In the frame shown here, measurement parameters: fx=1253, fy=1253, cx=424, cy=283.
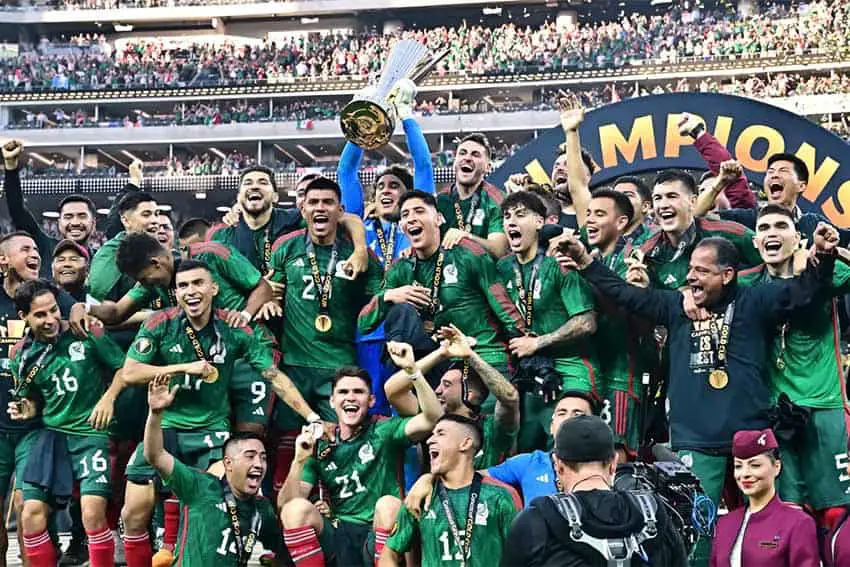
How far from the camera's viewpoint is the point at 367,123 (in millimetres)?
8531

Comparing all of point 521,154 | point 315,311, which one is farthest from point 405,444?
point 521,154

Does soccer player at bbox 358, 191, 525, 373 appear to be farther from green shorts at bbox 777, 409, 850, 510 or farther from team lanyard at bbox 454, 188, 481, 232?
green shorts at bbox 777, 409, 850, 510

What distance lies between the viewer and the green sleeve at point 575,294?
7.45m

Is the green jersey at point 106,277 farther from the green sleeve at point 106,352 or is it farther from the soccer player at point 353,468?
the soccer player at point 353,468

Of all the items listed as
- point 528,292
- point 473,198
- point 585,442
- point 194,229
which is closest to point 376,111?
point 473,198

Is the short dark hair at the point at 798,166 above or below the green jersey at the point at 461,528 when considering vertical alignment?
above

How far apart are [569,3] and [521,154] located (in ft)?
157

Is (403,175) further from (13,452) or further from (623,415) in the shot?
(13,452)

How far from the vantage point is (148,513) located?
25.3 feet

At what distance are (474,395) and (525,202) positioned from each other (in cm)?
120

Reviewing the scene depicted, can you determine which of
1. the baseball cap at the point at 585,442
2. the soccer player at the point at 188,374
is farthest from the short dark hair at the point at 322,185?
the baseball cap at the point at 585,442

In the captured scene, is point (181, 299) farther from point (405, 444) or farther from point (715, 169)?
point (715, 169)

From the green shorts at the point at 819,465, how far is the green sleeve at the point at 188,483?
10.8ft

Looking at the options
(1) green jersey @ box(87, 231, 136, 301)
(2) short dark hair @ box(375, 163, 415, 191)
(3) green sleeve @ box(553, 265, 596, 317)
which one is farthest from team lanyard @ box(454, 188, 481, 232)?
(1) green jersey @ box(87, 231, 136, 301)
